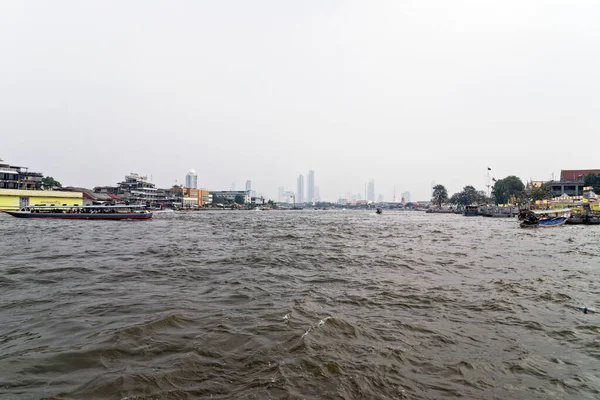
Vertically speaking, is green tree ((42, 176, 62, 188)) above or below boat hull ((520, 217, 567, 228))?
above

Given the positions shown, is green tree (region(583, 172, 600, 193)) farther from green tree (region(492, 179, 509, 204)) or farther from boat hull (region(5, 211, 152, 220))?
boat hull (region(5, 211, 152, 220))

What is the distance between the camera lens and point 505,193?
88188mm

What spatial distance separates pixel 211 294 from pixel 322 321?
313cm

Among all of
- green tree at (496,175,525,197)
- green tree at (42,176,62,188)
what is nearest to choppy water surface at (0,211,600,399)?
green tree at (42,176,62,188)

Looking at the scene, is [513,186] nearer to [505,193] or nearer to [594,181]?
[505,193]

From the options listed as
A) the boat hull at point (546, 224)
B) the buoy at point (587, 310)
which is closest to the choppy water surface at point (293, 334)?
the buoy at point (587, 310)

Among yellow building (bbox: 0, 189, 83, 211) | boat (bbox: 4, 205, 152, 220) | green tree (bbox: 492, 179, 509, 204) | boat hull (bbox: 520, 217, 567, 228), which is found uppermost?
green tree (bbox: 492, 179, 509, 204)

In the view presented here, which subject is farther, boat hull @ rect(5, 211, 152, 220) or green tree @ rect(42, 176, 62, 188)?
green tree @ rect(42, 176, 62, 188)

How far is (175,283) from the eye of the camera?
28.0 feet

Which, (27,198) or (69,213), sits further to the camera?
(27,198)

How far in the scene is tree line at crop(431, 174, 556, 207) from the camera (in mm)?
68938

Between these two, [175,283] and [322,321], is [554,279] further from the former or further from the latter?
[175,283]

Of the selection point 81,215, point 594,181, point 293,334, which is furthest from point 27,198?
point 594,181

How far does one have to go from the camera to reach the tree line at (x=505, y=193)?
68.9 meters
